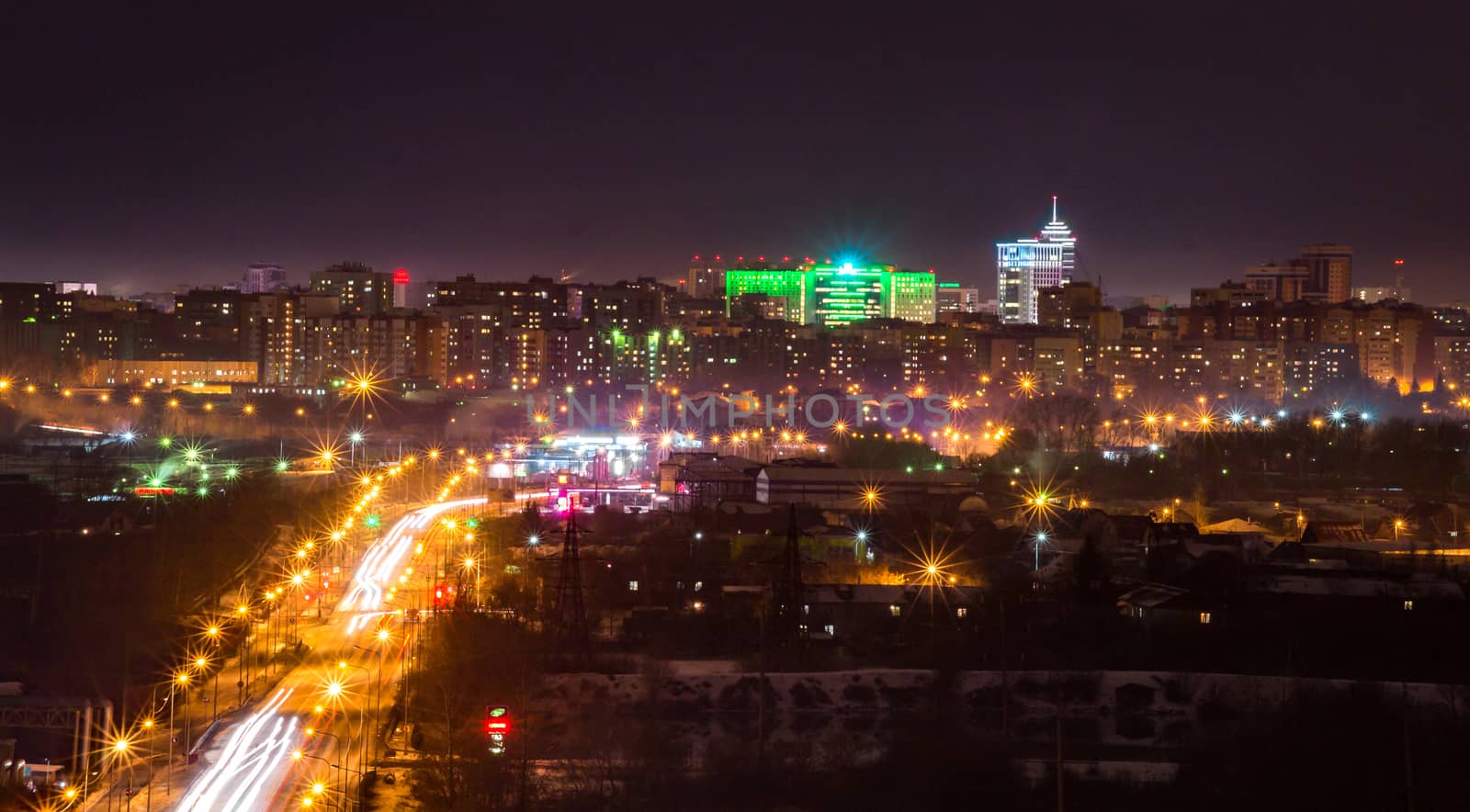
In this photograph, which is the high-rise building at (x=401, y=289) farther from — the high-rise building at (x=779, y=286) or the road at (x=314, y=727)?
the road at (x=314, y=727)

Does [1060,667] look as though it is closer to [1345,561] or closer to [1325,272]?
[1345,561]

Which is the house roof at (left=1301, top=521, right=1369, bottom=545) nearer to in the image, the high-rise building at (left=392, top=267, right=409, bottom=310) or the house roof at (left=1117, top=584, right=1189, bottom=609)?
the house roof at (left=1117, top=584, right=1189, bottom=609)

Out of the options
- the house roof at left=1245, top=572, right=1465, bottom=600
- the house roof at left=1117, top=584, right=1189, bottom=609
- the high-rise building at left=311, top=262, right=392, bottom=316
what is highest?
the high-rise building at left=311, top=262, right=392, bottom=316

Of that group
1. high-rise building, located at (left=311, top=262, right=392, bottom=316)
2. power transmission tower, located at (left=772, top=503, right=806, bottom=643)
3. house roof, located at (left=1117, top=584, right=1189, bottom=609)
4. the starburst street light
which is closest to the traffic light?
power transmission tower, located at (left=772, top=503, right=806, bottom=643)

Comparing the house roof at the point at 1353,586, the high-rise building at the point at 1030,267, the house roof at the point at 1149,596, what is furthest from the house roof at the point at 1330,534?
the high-rise building at the point at 1030,267

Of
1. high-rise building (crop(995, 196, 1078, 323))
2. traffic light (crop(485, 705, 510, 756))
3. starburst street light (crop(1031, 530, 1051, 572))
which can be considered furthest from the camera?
high-rise building (crop(995, 196, 1078, 323))

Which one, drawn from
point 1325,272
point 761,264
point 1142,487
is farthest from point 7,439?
point 1325,272

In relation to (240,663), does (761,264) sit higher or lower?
higher

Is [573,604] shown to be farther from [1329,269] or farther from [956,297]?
[956,297]
